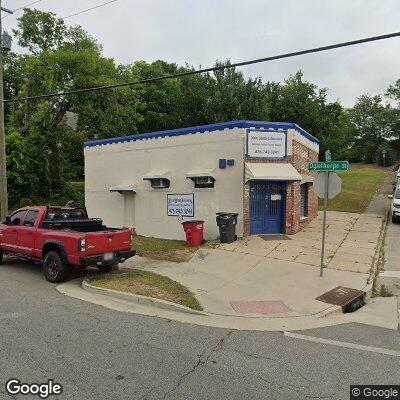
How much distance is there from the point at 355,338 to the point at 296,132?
11094 millimetres

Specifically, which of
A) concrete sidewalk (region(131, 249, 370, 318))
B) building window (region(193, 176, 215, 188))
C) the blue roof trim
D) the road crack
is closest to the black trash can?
concrete sidewalk (region(131, 249, 370, 318))

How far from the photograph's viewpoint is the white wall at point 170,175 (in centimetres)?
1438

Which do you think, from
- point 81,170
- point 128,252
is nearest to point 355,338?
point 128,252

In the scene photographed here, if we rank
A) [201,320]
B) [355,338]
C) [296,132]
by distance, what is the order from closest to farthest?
1. [355,338]
2. [201,320]
3. [296,132]

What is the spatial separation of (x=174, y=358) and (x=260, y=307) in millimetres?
2853

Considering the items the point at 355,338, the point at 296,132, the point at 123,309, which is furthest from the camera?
the point at 296,132

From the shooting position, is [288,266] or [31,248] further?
[288,266]

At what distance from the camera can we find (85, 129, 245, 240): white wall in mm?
14376

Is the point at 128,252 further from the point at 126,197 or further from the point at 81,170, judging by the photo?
the point at 81,170

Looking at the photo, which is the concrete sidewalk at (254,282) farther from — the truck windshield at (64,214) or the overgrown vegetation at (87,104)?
the overgrown vegetation at (87,104)

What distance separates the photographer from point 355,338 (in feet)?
19.6

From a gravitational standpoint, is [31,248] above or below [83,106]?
below

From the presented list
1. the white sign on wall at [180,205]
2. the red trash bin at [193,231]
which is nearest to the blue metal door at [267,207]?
the red trash bin at [193,231]

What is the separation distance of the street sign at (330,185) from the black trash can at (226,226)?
14.4ft
